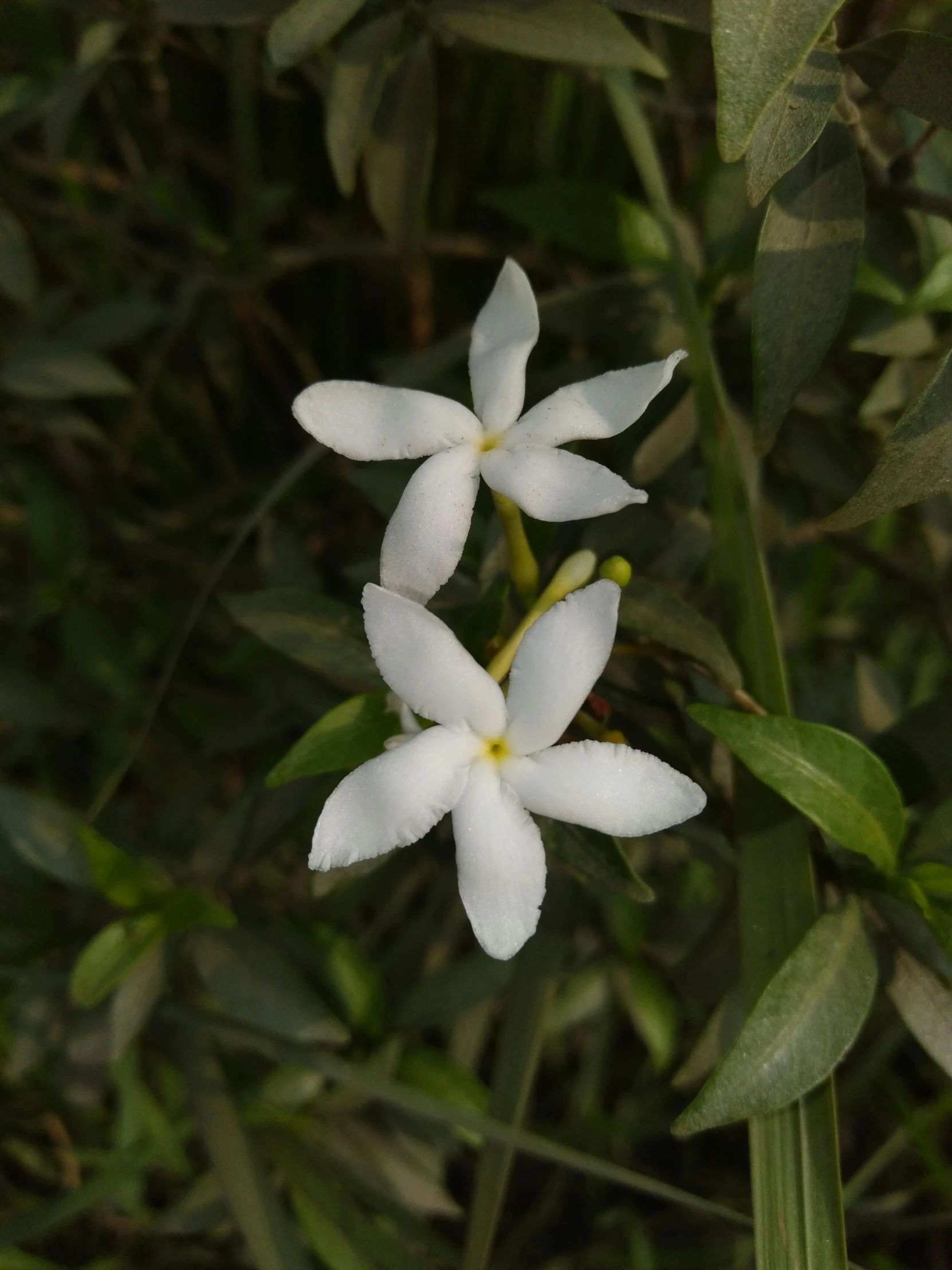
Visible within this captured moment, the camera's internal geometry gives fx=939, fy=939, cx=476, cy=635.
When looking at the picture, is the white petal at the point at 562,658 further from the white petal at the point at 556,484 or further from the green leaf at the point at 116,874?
the green leaf at the point at 116,874

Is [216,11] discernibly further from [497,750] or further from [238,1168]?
[238,1168]

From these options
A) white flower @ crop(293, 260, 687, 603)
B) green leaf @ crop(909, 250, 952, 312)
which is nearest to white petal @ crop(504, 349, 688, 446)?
white flower @ crop(293, 260, 687, 603)

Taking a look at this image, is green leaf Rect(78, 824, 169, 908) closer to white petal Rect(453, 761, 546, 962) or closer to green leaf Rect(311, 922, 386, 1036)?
green leaf Rect(311, 922, 386, 1036)

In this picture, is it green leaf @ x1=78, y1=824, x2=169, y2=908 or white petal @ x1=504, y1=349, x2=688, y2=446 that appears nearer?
white petal @ x1=504, y1=349, x2=688, y2=446

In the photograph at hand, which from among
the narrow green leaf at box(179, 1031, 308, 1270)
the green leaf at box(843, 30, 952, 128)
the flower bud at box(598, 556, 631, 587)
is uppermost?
the green leaf at box(843, 30, 952, 128)

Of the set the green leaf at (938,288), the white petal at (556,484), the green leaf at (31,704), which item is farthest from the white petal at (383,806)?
the green leaf at (31,704)

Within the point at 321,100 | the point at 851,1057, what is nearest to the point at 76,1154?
the point at 851,1057
